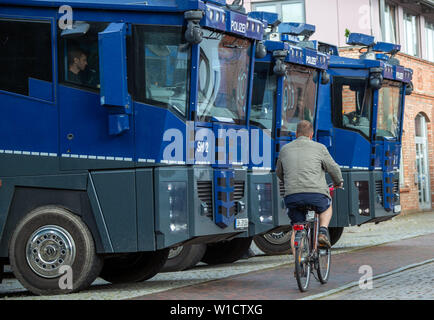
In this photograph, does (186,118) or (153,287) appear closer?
(186,118)

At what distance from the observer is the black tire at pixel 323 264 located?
11070 mm

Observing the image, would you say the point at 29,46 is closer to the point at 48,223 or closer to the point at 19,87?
the point at 19,87

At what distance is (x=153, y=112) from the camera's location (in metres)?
10.8

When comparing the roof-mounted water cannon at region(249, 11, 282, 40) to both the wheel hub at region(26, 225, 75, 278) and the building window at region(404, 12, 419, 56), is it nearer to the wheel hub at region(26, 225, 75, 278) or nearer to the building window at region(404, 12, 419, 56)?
the wheel hub at region(26, 225, 75, 278)

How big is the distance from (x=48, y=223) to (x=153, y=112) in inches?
63.3

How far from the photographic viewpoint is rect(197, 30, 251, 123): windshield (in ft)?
37.3

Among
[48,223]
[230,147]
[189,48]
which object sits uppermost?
[189,48]

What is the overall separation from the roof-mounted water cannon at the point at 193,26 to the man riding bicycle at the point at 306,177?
1438 mm

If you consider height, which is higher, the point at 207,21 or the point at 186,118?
the point at 207,21

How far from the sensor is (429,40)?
3444 cm

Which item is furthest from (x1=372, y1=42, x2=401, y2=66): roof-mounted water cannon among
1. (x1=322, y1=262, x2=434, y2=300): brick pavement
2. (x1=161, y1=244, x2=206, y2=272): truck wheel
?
(x1=322, y1=262, x2=434, y2=300): brick pavement

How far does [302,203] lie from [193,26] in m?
2.17

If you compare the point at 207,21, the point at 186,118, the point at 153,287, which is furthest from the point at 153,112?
the point at 153,287
